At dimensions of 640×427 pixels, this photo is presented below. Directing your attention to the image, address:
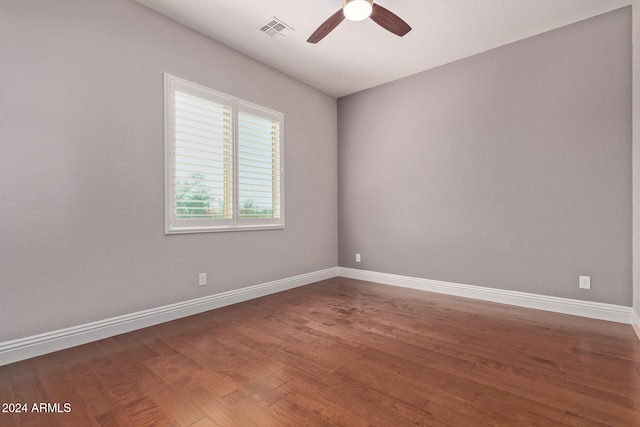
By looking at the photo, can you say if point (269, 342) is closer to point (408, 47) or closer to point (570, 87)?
point (408, 47)

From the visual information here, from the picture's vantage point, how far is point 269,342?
2.35m

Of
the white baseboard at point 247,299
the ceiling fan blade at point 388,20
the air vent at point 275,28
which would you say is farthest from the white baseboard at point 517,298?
the air vent at point 275,28

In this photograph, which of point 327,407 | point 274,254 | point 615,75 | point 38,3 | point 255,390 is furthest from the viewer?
point 274,254

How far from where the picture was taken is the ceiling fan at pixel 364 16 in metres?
2.22

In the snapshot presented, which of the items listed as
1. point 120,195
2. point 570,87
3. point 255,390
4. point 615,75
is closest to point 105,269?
point 120,195

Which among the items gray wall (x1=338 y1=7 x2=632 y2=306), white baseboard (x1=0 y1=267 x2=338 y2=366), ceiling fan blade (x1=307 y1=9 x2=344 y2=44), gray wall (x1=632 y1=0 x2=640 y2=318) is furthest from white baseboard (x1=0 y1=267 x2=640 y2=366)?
ceiling fan blade (x1=307 y1=9 x2=344 y2=44)

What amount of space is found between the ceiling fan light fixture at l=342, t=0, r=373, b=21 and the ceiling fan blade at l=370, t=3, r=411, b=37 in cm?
10

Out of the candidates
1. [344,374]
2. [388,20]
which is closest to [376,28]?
[388,20]

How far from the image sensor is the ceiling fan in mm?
2223

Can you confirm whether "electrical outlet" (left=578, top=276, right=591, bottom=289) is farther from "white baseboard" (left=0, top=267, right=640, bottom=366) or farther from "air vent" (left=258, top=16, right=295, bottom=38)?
"air vent" (left=258, top=16, right=295, bottom=38)

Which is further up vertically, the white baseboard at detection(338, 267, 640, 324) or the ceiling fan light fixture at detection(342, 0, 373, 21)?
the ceiling fan light fixture at detection(342, 0, 373, 21)

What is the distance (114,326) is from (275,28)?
10.4 feet

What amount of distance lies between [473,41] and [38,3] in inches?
155

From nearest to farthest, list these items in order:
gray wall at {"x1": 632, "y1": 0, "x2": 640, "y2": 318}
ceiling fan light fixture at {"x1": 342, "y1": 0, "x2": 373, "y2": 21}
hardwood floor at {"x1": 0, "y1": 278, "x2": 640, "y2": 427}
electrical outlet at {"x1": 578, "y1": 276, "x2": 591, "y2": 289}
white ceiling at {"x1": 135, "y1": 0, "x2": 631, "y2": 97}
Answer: hardwood floor at {"x1": 0, "y1": 278, "x2": 640, "y2": 427} < ceiling fan light fixture at {"x1": 342, "y1": 0, "x2": 373, "y2": 21} < gray wall at {"x1": 632, "y1": 0, "x2": 640, "y2": 318} < white ceiling at {"x1": 135, "y1": 0, "x2": 631, "y2": 97} < electrical outlet at {"x1": 578, "y1": 276, "x2": 591, "y2": 289}
